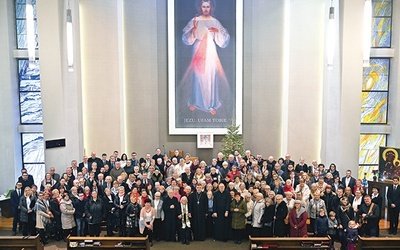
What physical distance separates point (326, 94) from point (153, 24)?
753 cm

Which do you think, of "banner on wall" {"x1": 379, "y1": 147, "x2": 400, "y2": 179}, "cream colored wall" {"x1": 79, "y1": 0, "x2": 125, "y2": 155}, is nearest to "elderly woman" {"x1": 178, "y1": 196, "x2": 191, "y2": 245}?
"banner on wall" {"x1": 379, "y1": 147, "x2": 400, "y2": 179}

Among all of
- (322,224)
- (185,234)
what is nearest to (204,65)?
(185,234)

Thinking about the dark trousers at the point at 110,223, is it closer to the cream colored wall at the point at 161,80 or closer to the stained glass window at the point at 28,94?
the cream colored wall at the point at 161,80

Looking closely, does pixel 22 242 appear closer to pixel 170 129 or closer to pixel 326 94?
pixel 170 129

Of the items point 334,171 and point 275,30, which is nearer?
point 334,171

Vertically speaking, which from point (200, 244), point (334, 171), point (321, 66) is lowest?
point (200, 244)

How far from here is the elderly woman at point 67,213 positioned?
32.3 ft

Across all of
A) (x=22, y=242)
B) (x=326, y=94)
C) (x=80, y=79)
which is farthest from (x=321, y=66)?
(x=22, y=242)

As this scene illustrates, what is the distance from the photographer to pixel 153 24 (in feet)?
53.3

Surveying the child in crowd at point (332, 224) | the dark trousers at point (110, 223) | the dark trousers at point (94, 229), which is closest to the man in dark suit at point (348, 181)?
the child in crowd at point (332, 224)

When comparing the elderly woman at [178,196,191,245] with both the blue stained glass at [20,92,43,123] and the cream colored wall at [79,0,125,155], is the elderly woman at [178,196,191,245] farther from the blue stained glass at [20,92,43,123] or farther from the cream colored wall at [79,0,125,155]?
the blue stained glass at [20,92,43,123]

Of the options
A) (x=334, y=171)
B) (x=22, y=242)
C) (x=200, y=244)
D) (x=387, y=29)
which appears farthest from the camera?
(x=387, y=29)

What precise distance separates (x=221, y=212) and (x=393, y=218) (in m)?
4.91

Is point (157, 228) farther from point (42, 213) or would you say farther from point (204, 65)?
Result: point (204, 65)
